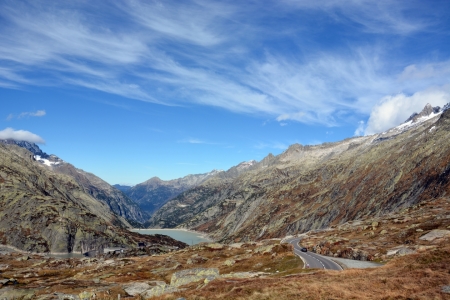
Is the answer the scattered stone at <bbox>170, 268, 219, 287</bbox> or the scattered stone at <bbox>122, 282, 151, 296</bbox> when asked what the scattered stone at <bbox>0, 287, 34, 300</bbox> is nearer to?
the scattered stone at <bbox>122, 282, 151, 296</bbox>

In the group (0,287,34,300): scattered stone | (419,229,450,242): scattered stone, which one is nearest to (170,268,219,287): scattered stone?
(0,287,34,300): scattered stone

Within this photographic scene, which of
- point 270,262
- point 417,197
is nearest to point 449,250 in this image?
point 270,262

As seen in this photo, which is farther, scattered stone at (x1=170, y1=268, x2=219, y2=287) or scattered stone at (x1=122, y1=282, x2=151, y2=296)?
scattered stone at (x1=122, y1=282, x2=151, y2=296)

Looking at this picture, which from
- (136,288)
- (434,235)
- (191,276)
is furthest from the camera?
(434,235)

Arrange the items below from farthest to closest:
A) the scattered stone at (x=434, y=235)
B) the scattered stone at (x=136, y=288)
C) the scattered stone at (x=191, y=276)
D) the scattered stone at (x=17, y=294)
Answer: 1. the scattered stone at (x=434, y=235)
2. the scattered stone at (x=136, y=288)
3. the scattered stone at (x=191, y=276)
4. the scattered stone at (x=17, y=294)

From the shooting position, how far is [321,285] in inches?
1300

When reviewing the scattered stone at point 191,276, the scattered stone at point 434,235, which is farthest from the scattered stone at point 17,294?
the scattered stone at point 434,235

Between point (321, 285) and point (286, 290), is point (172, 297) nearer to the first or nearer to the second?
point (286, 290)

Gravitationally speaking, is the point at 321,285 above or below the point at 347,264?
above

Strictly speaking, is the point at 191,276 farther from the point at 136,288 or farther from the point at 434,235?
the point at 434,235

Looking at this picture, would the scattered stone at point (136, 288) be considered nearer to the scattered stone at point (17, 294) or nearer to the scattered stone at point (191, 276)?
the scattered stone at point (191, 276)

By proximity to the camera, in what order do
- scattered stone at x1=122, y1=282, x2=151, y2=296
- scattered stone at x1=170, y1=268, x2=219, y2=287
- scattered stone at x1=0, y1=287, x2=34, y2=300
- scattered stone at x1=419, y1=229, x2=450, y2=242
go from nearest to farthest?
scattered stone at x1=0, y1=287, x2=34, y2=300 → scattered stone at x1=170, y1=268, x2=219, y2=287 → scattered stone at x1=122, y1=282, x2=151, y2=296 → scattered stone at x1=419, y1=229, x2=450, y2=242

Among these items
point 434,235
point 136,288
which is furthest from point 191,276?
point 434,235

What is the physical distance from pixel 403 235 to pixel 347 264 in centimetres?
2789
